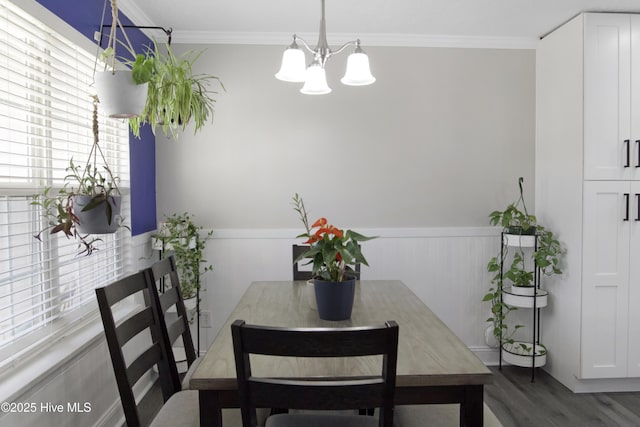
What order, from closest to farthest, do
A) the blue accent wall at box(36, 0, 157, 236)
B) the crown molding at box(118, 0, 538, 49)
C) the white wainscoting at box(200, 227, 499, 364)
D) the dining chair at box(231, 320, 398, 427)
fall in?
the dining chair at box(231, 320, 398, 427), the blue accent wall at box(36, 0, 157, 236), the crown molding at box(118, 0, 538, 49), the white wainscoting at box(200, 227, 499, 364)

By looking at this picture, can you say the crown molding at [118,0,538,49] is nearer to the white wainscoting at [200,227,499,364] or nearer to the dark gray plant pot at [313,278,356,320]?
the white wainscoting at [200,227,499,364]

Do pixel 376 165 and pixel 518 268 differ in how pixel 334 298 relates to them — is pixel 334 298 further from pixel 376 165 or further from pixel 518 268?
pixel 518 268

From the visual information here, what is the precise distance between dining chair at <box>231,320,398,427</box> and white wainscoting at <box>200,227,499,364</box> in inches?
92.4

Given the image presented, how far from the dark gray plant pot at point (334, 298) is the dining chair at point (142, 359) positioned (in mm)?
526

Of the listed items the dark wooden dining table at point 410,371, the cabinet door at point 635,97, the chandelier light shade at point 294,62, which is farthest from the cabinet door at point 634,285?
the chandelier light shade at point 294,62

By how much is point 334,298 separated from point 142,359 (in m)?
0.78

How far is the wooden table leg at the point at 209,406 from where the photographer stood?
1.38 meters

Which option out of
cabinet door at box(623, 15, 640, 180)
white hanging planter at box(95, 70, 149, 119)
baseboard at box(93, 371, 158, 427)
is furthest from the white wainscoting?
white hanging planter at box(95, 70, 149, 119)

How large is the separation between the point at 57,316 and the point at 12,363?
1.18 feet

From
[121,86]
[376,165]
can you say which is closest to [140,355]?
[121,86]

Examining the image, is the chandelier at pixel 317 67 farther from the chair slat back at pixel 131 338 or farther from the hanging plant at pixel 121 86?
the chair slat back at pixel 131 338

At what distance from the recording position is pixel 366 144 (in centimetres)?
356

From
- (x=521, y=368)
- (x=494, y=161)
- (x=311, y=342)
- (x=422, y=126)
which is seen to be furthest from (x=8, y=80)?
(x=521, y=368)

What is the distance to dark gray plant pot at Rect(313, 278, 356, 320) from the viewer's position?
1.84m
